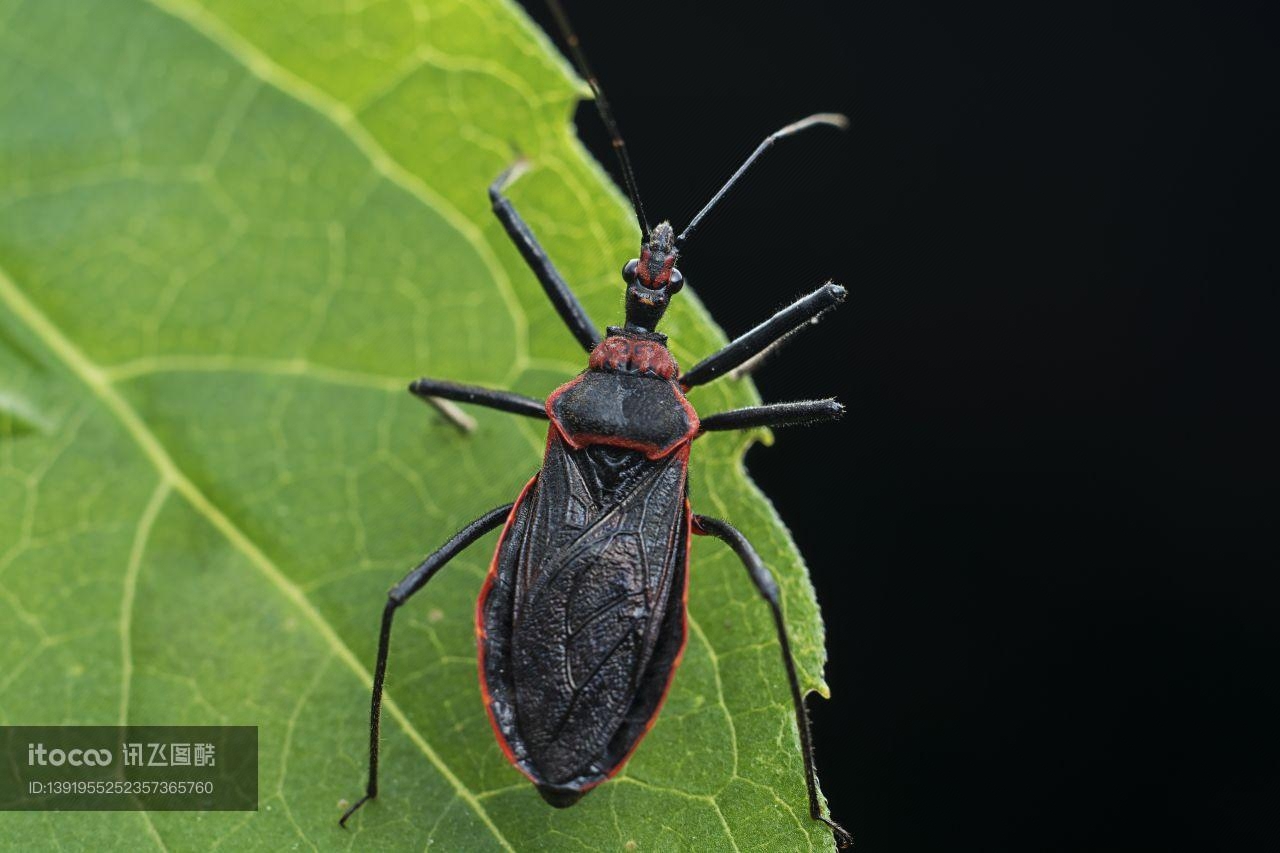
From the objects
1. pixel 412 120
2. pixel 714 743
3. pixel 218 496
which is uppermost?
pixel 412 120

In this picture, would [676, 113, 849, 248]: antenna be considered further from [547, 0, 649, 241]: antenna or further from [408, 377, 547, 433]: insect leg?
[408, 377, 547, 433]: insect leg

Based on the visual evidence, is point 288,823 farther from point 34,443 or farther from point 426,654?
point 34,443

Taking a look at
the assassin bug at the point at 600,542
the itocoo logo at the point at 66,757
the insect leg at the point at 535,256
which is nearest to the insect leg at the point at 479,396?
the assassin bug at the point at 600,542

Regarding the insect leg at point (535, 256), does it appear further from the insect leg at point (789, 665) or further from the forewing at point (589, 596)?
the insect leg at point (789, 665)

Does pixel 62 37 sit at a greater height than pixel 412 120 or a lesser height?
greater

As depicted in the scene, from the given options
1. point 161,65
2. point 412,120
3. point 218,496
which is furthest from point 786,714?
point 161,65

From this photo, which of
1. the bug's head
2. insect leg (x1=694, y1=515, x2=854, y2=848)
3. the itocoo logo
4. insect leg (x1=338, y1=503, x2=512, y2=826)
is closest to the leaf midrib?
insect leg (x1=338, y1=503, x2=512, y2=826)

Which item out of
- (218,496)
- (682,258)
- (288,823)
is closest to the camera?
(288,823)

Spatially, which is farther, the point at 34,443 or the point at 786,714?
the point at 34,443
